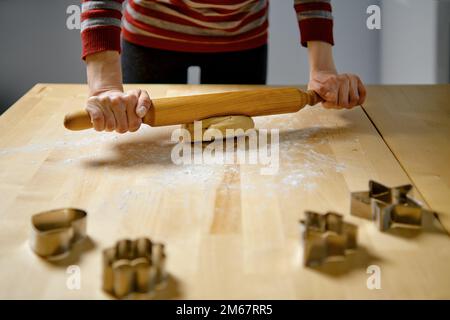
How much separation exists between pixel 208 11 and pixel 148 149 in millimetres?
515

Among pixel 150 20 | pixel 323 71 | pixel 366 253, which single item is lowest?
pixel 366 253

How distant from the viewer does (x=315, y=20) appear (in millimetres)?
1438

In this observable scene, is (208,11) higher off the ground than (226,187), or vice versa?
(208,11)

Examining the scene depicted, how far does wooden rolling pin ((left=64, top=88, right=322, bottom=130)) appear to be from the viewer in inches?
44.0

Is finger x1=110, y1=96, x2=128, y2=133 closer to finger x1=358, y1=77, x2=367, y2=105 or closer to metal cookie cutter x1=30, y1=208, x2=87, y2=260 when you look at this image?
metal cookie cutter x1=30, y1=208, x2=87, y2=260

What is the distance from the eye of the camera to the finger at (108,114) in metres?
1.08

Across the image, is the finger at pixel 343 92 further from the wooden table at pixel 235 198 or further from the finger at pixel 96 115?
the finger at pixel 96 115

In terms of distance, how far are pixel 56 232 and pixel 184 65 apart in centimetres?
91

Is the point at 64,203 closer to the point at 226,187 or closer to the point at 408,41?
the point at 226,187

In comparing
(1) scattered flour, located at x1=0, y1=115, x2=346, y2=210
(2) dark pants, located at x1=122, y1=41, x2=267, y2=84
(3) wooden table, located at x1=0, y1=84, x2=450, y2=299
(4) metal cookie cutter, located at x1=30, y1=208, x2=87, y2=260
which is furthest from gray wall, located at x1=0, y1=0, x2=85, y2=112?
(4) metal cookie cutter, located at x1=30, y1=208, x2=87, y2=260

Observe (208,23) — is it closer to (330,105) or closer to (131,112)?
(330,105)

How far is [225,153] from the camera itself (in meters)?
1.10

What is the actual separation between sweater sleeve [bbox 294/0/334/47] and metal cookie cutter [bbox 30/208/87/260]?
0.83 meters

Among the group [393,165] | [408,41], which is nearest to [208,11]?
[393,165]
